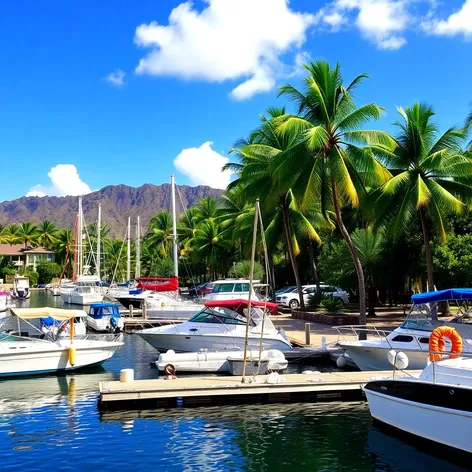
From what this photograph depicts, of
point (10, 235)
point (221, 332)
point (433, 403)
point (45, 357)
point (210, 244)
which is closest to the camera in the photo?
point (433, 403)

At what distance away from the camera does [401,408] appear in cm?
1313

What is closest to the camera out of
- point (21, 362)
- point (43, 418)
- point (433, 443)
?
point (433, 443)

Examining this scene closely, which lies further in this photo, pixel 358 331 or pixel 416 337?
pixel 358 331

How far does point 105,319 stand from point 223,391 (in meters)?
18.2

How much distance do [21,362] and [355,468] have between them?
13.7 m

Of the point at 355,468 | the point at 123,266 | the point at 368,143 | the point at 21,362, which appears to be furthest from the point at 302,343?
the point at 123,266

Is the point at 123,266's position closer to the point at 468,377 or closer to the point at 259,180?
the point at 259,180

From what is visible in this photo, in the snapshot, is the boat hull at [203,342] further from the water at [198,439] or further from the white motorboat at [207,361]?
the water at [198,439]

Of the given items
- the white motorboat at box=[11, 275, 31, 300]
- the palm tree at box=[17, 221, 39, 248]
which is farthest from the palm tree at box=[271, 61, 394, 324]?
the palm tree at box=[17, 221, 39, 248]

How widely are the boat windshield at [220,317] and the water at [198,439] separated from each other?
7426 mm

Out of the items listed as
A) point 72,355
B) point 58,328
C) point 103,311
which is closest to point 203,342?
point 72,355

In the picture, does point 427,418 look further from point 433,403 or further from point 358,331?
point 358,331

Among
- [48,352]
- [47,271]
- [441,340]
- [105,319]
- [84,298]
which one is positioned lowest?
[48,352]

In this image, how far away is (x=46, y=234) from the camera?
119 meters
